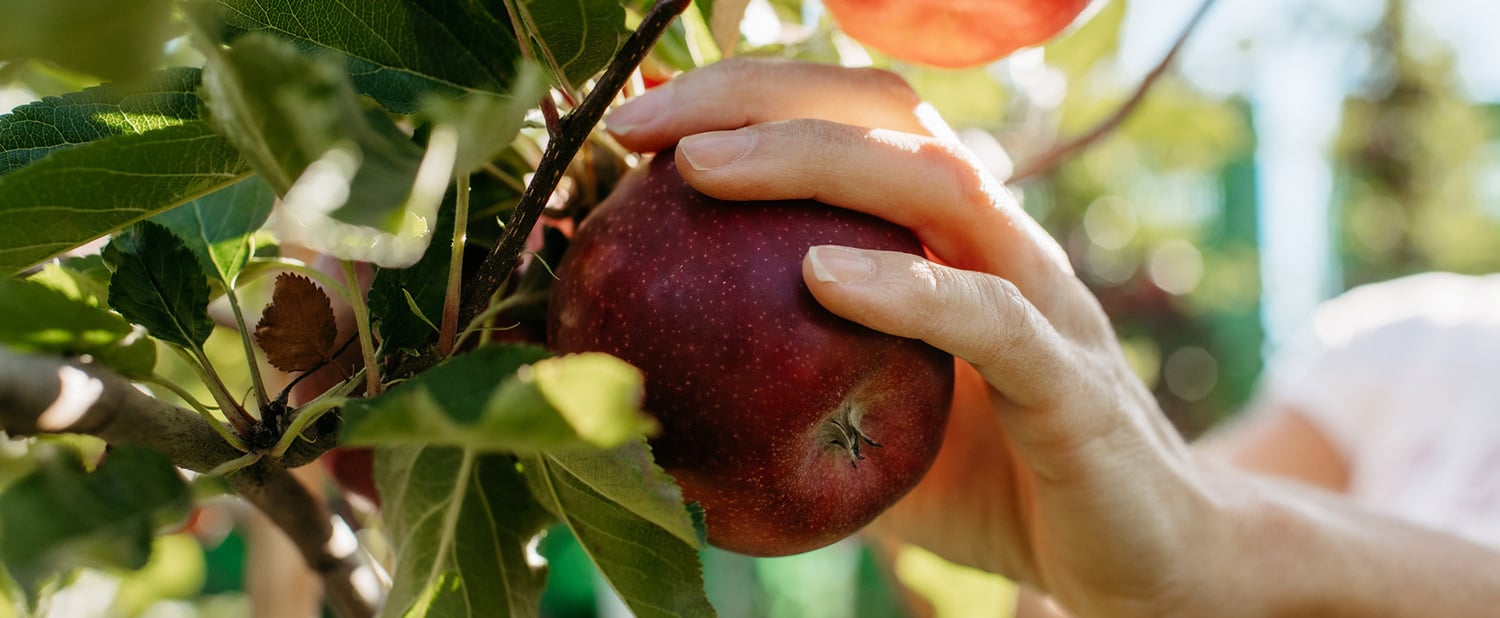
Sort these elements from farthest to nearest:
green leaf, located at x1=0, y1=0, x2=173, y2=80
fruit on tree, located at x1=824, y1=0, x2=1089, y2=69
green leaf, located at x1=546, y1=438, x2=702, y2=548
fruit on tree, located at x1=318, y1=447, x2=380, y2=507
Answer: fruit on tree, located at x1=318, y1=447, x2=380, y2=507 → fruit on tree, located at x1=824, y1=0, x2=1089, y2=69 → green leaf, located at x1=546, y1=438, x2=702, y2=548 → green leaf, located at x1=0, y1=0, x2=173, y2=80

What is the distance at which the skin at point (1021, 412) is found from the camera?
0.41 metres

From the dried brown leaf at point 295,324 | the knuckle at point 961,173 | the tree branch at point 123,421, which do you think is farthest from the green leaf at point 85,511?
the knuckle at point 961,173

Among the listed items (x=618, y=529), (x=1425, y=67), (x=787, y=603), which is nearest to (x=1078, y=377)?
(x=618, y=529)

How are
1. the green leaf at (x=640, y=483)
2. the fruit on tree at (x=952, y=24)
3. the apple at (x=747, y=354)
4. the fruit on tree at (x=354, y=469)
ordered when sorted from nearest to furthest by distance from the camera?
the green leaf at (x=640, y=483)
the apple at (x=747, y=354)
the fruit on tree at (x=952, y=24)
the fruit on tree at (x=354, y=469)

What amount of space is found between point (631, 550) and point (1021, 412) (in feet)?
0.79

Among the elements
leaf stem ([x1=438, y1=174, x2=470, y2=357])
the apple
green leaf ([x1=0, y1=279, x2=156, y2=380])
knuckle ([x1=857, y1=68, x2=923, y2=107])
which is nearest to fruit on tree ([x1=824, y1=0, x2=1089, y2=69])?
knuckle ([x1=857, y1=68, x2=923, y2=107])

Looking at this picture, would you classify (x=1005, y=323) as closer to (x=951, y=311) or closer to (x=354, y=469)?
(x=951, y=311)

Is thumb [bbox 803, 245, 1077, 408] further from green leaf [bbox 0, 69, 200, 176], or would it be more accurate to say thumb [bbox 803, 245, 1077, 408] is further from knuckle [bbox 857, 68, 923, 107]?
green leaf [bbox 0, 69, 200, 176]

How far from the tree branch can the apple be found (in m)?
0.12

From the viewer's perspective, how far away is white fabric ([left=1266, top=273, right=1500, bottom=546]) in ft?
4.05

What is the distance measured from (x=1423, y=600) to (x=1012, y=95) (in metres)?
0.63

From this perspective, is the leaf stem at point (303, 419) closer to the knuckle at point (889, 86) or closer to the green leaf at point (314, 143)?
the green leaf at point (314, 143)

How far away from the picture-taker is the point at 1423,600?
2.55 ft

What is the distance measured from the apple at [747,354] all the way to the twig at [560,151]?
69mm
